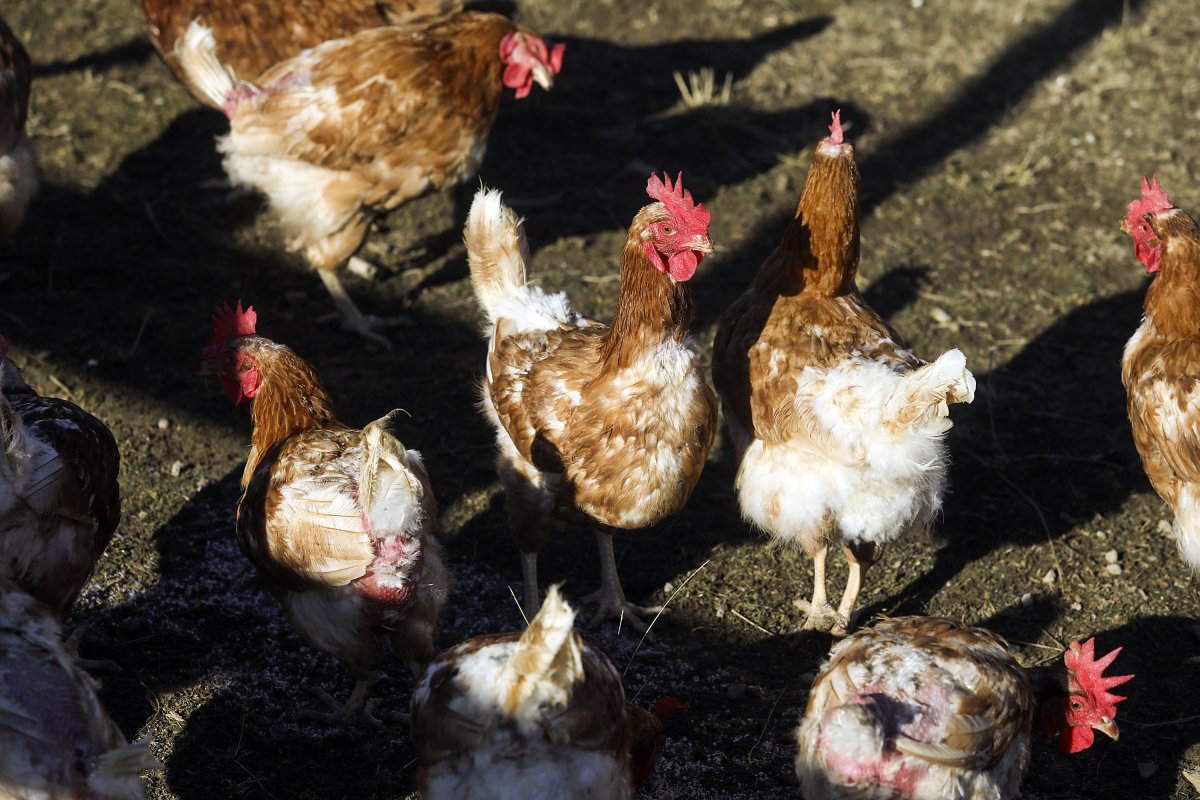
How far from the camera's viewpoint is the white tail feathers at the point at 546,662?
271 centimetres

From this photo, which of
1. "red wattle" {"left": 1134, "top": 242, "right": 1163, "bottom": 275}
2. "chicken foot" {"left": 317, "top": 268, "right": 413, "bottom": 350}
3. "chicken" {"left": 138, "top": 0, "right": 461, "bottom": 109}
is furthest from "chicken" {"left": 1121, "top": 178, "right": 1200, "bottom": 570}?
"chicken" {"left": 138, "top": 0, "right": 461, "bottom": 109}

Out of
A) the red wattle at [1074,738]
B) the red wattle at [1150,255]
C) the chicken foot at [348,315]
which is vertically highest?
the red wattle at [1150,255]

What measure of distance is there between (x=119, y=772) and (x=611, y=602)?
6.88ft

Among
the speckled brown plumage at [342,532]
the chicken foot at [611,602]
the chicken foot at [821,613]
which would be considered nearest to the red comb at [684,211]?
the speckled brown plumage at [342,532]

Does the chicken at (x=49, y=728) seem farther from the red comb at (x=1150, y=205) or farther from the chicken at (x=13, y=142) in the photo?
the red comb at (x=1150, y=205)

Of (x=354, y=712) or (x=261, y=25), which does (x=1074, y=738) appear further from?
(x=261, y=25)

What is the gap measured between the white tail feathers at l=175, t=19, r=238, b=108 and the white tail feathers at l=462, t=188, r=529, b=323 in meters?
2.10

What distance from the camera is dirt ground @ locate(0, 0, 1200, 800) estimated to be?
4016 mm

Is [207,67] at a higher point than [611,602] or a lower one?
higher

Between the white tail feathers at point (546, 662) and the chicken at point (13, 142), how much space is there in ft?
13.2

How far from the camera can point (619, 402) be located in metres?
3.80

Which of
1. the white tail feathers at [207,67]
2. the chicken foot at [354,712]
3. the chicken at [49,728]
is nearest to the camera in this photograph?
the chicken at [49,728]

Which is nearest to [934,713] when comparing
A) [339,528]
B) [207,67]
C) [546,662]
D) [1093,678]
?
[1093,678]

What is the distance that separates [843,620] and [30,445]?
9.75 ft
